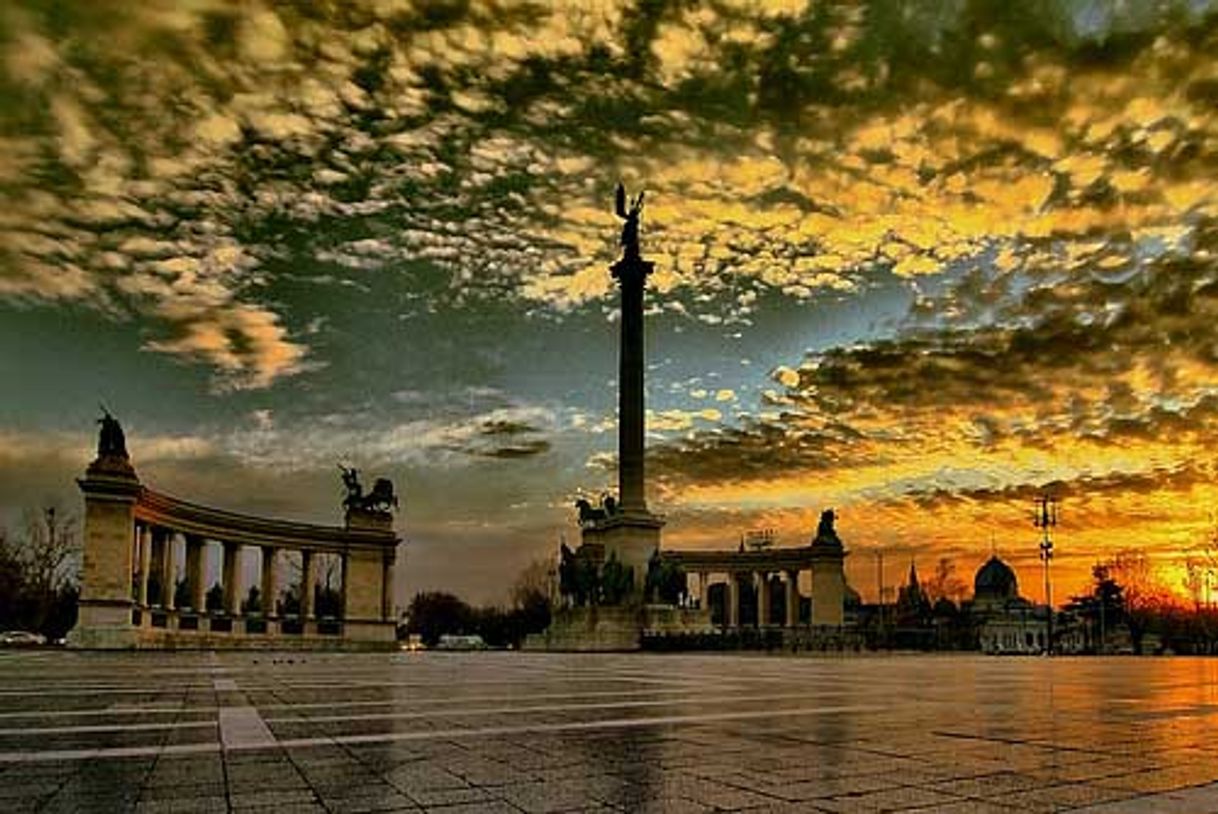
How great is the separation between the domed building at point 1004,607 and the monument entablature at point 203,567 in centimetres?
5063

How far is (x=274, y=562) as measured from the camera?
77562mm

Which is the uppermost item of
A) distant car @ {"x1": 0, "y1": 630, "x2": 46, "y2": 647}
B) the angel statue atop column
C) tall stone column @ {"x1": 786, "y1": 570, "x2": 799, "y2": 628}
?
the angel statue atop column

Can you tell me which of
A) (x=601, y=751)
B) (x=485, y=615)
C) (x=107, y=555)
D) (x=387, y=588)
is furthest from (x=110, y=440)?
(x=485, y=615)

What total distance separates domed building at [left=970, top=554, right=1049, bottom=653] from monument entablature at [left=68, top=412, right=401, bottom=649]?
1993 inches

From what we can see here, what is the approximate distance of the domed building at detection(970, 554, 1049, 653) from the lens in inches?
3767

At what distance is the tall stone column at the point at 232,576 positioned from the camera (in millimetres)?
72625

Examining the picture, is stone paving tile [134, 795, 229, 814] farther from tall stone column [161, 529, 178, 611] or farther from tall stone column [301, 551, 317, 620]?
tall stone column [301, 551, 317, 620]

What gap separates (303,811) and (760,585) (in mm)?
105199

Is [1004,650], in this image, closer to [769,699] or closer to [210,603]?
[769,699]

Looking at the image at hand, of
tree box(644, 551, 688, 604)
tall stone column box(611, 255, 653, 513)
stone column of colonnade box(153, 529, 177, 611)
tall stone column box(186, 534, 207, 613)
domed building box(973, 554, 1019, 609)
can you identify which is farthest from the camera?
domed building box(973, 554, 1019, 609)

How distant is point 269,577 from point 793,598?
51.5m

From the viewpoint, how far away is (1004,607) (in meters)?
125

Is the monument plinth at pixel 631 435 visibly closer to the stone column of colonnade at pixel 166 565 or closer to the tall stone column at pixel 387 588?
the tall stone column at pixel 387 588

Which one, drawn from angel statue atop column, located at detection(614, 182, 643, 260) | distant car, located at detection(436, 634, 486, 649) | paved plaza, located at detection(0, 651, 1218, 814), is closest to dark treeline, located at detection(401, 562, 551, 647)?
distant car, located at detection(436, 634, 486, 649)
